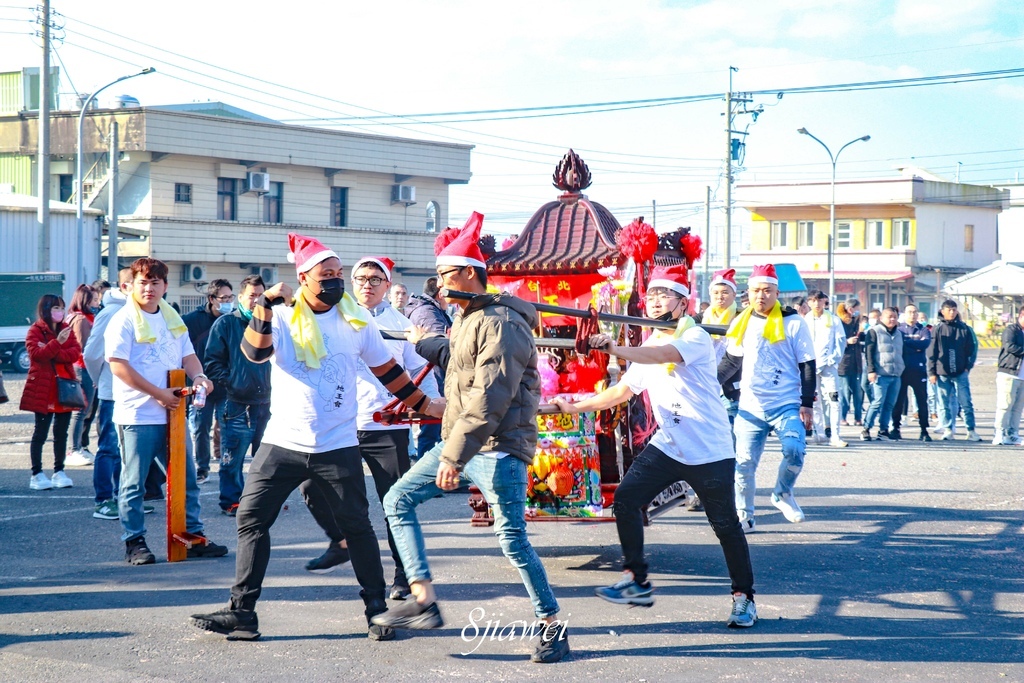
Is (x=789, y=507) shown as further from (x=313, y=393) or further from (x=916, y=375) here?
(x=916, y=375)

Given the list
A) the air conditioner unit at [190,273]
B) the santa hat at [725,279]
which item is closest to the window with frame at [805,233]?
the air conditioner unit at [190,273]

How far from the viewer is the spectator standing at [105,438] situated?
28.2 feet

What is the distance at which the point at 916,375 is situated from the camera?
1532 centimetres

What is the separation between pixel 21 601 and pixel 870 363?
39.0 feet

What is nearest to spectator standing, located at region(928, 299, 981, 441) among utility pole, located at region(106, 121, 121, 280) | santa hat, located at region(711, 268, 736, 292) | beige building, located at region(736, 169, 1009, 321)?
santa hat, located at region(711, 268, 736, 292)

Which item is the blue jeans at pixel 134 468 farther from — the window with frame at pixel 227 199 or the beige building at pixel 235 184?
the window with frame at pixel 227 199

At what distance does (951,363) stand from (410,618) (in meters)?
11.7

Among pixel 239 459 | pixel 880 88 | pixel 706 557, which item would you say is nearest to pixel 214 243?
pixel 880 88

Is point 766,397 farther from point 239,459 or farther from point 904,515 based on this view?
point 239,459

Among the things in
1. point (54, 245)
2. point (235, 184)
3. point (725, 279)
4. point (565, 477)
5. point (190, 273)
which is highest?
point (235, 184)

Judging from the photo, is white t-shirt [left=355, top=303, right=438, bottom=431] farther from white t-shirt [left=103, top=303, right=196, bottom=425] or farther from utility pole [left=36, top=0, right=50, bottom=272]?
utility pole [left=36, top=0, right=50, bottom=272]

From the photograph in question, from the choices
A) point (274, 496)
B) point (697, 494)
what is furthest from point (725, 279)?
point (274, 496)

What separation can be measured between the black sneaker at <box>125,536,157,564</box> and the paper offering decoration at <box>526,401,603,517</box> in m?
2.48

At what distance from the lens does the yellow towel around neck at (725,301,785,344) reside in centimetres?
805
